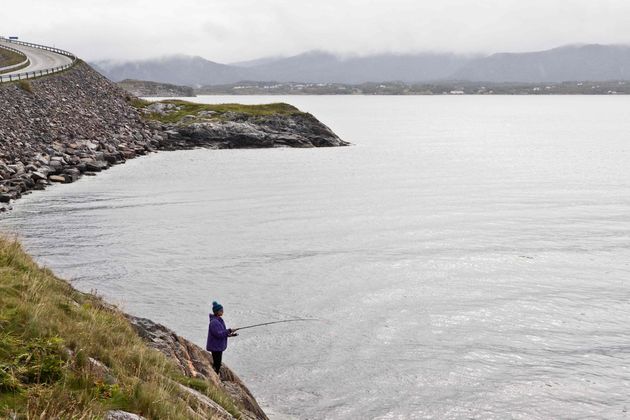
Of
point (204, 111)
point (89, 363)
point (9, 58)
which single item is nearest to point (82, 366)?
point (89, 363)

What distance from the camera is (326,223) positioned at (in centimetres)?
4403

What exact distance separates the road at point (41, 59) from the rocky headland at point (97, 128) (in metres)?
5.04

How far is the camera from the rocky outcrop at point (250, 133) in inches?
3784

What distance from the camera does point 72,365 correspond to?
10.2m

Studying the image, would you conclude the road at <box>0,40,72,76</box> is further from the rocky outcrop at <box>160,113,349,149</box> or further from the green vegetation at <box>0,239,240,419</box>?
the green vegetation at <box>0,239,240,419</box>

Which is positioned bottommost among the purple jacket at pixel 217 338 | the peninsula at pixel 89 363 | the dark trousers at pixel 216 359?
the dark trousers at pixel 216 359

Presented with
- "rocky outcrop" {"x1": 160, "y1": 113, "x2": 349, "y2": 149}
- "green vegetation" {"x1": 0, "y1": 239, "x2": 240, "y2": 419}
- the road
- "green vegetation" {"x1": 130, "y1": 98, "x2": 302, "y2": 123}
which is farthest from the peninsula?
"green vegetation" {"x1": 130, "y1": 98, "x2": 302, "y2": 123}

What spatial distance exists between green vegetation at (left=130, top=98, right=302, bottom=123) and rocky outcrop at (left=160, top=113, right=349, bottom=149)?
53.0 inches

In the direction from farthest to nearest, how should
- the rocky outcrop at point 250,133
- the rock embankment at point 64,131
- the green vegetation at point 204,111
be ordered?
the green vegetation at point 204,111, the rocky outcrop at point 250,133, the rock embankment at point 64,131

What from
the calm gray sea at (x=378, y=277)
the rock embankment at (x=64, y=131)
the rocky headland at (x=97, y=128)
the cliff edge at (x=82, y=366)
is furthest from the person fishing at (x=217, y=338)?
the rock embankment at (x=64, y=131)

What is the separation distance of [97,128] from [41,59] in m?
42.7

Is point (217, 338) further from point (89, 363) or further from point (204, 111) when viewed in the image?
point (204, 111)

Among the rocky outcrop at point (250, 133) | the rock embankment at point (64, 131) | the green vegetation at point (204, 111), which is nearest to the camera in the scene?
the rock embankment at point (64, 131)

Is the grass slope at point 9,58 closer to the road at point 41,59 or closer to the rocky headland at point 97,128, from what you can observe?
the road at point 41,59
